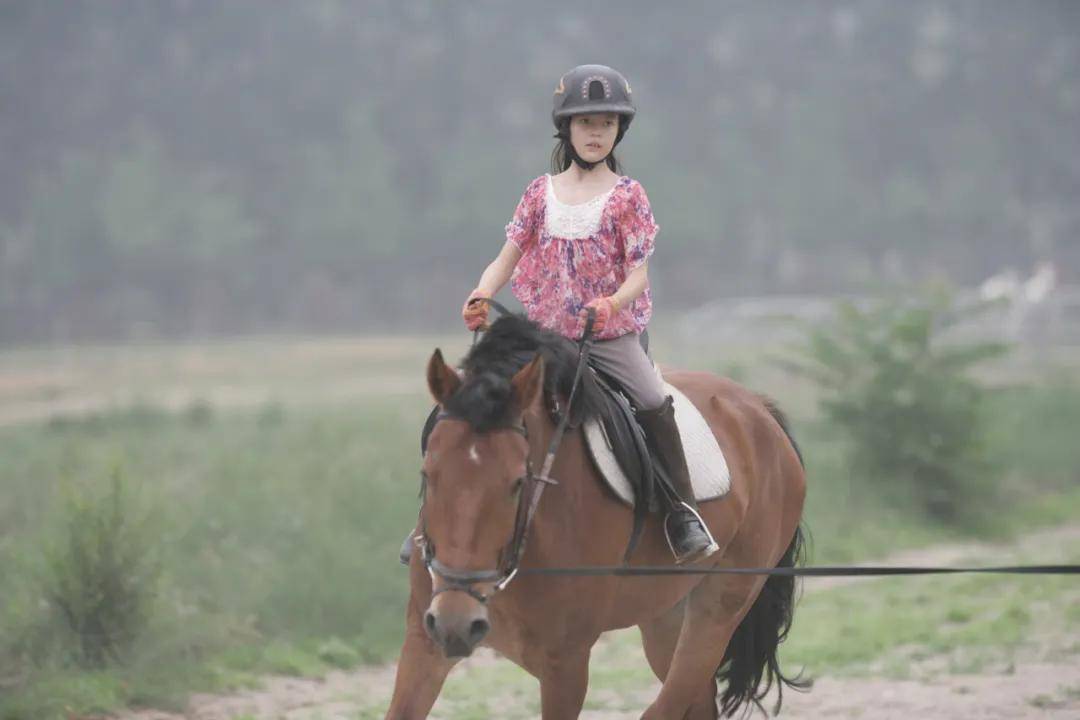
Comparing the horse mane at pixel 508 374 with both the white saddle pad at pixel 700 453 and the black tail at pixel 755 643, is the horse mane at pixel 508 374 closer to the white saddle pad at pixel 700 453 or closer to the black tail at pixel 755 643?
the white saddle pad at pixel 700 453

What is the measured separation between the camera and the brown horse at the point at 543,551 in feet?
12.7

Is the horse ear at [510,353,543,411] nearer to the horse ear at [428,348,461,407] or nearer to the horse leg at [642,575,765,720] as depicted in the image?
the horse ear at [428,348,461,407]

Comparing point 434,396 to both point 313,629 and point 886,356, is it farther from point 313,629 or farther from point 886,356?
point 886,356

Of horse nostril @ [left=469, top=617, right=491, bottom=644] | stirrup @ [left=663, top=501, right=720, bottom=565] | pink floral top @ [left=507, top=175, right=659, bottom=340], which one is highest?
pink floral top @ [left=507, top=175, right=659, bottom=340]

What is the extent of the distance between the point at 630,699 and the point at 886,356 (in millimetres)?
8504

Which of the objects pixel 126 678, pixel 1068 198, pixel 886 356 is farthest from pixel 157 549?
pixel 1068 198

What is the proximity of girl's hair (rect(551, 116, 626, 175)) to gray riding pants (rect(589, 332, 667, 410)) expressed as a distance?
2.09 ft

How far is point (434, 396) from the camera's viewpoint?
402cm

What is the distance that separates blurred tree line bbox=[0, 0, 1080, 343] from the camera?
35.1 meters

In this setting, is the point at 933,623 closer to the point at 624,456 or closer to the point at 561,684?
the point at 624,456

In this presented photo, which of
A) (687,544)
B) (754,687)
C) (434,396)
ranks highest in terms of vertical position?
(434,396)

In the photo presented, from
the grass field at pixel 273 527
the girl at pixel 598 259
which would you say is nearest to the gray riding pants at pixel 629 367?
the girl at pixel 598 259

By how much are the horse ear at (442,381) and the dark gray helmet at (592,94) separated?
1.14 metres

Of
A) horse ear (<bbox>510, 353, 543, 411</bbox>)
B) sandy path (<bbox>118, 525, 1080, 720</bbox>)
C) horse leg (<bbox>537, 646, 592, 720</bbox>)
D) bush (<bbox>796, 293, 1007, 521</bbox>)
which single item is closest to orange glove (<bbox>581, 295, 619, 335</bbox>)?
horse ear (<bbox>510, 353, 543, 411</bbox>)
